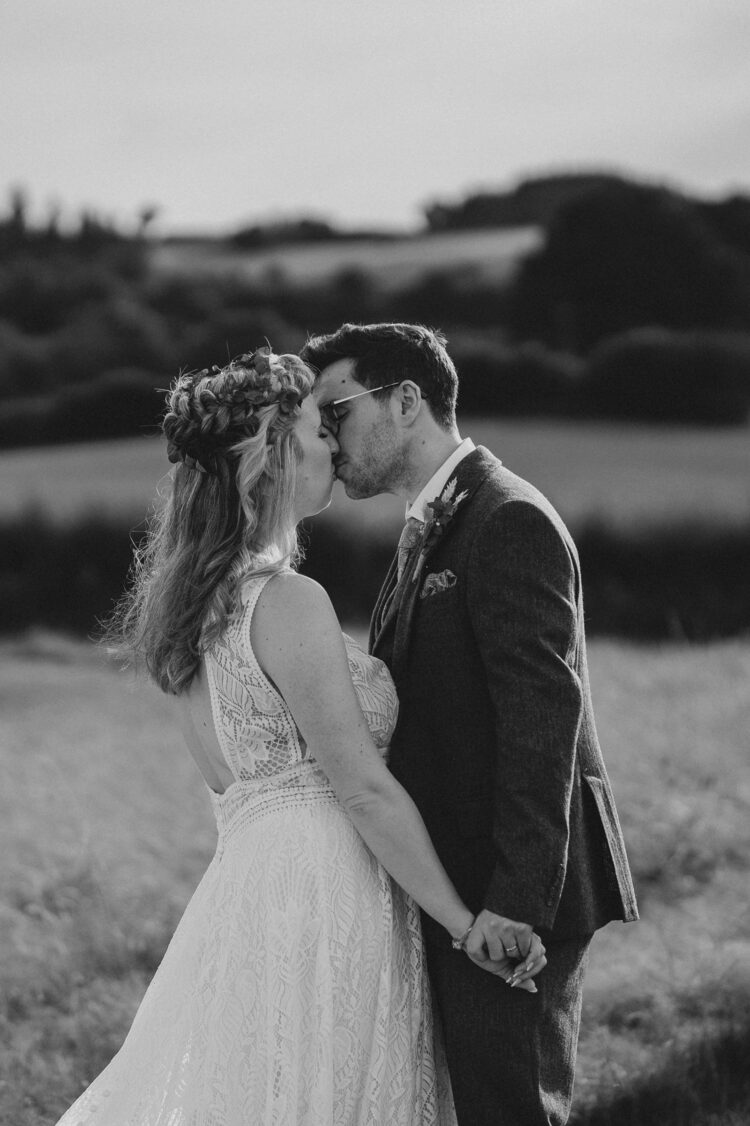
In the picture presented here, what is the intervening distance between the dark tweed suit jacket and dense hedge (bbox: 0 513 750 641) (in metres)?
5.22

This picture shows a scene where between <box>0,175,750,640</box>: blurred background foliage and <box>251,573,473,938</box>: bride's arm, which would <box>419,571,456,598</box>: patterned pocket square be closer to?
<box>251,573,473,938</box>: bride's arm

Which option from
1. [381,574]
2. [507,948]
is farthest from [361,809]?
[381,574]

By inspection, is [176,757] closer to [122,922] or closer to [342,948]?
[122,922]

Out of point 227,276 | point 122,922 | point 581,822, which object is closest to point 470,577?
point 581,822

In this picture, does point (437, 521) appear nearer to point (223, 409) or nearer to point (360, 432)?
point (360, 432)

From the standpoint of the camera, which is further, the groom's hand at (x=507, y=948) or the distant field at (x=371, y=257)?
the distant field at (x=371, y=257)

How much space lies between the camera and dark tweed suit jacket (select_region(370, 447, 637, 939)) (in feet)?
7.50

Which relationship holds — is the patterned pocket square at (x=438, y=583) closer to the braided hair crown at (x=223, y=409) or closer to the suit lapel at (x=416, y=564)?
the suit lapel at (x=416, y=564)

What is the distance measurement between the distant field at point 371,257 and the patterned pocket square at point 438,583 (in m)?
6.56

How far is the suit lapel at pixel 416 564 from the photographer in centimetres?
253

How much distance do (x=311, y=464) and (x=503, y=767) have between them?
2.51 feet

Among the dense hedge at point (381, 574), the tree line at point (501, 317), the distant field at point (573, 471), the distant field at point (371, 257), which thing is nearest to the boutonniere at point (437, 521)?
the dense hedge at point (381, 574)

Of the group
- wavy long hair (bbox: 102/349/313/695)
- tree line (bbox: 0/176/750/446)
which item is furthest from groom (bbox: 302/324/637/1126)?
tree line (bbox: 0/176/750/446)

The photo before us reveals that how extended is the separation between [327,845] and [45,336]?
680 cm
